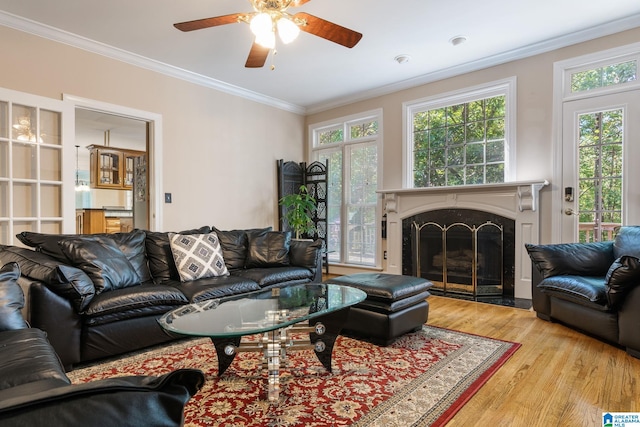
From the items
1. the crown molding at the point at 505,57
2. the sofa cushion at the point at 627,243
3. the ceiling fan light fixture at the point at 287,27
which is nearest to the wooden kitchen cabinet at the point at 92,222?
the crown molding at the point at 505,57

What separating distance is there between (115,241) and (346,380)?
7.60 feet

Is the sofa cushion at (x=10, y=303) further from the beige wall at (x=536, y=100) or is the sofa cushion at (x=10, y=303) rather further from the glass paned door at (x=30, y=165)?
the beige wall at (x=536, y=100)

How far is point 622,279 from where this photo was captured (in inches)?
97.7

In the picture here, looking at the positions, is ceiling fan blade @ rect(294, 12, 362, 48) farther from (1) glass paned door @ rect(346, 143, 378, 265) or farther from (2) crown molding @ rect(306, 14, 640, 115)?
(1) glass paned door @ rect(346, 143, 378, 265)

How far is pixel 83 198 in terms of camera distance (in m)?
7.78

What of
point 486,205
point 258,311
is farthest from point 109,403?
point 486,205

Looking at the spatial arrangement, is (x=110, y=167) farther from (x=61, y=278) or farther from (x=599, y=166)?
(x=599, y=166)

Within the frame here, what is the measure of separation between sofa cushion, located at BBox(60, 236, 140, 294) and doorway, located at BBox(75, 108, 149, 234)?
2.83m

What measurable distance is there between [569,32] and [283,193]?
403cm

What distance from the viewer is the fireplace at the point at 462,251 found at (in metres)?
4.12

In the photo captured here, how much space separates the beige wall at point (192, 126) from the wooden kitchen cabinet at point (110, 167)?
9.48 ft

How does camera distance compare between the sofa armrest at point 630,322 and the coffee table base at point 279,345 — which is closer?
the coffee table base at point 279,345

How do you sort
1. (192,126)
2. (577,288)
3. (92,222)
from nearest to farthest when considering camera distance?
(577,288), (192,126), (92,222)

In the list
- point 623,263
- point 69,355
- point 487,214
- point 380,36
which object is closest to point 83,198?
point 69,355
